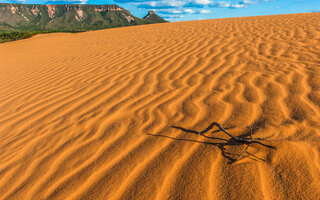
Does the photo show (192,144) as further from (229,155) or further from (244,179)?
(244,179)

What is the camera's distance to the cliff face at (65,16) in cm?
12031

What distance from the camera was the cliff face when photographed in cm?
12031

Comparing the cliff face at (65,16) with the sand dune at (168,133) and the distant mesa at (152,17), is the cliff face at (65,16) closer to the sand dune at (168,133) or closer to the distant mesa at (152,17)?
the distant mesa at (152,17)

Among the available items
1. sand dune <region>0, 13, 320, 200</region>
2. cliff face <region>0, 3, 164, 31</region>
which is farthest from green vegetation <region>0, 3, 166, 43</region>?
sand dune <region>0, 13, 320, 200</region>

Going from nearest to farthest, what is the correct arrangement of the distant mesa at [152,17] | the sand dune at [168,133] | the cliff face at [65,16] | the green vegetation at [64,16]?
the sand dune at [168,133] < the green vegetation at [64,16] < the cliff face at [65,16] < the distant mesa at [152,17]

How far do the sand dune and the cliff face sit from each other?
414ft

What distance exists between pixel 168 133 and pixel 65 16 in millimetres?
150387

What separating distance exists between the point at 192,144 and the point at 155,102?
0.87m

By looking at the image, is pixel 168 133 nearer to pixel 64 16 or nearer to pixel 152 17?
pixel 64 16

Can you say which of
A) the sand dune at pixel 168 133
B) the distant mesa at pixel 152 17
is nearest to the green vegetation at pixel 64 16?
the distant mesa at pixel 152 17

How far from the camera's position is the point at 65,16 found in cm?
12888

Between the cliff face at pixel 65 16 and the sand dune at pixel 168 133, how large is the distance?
126m

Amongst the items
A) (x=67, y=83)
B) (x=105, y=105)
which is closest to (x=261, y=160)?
(x=105, y=105)

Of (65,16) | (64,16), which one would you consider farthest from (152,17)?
(64,16)
